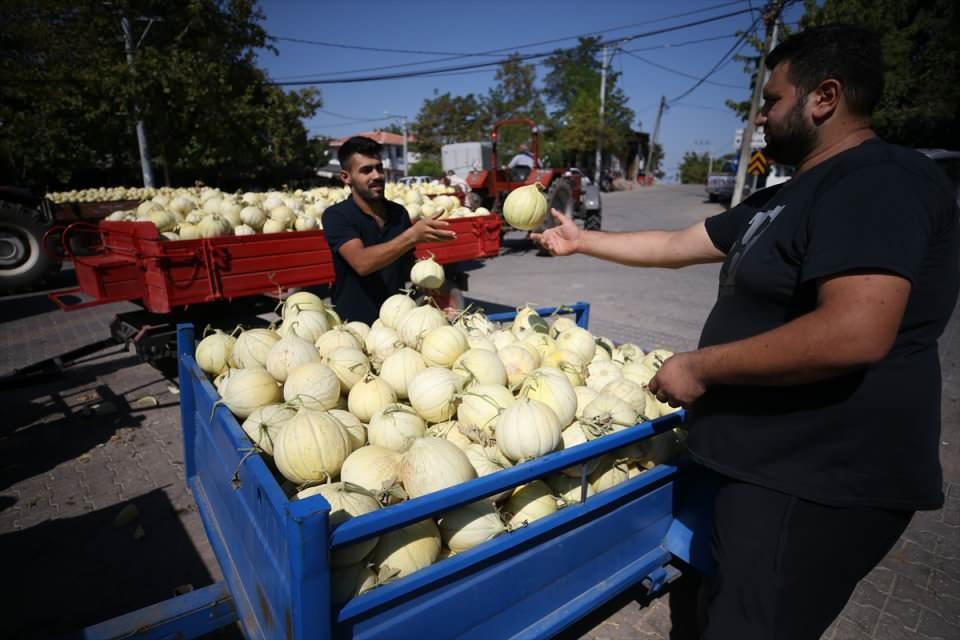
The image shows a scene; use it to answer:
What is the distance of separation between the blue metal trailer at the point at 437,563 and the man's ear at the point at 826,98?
131 cm

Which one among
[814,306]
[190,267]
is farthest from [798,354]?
[190,267]

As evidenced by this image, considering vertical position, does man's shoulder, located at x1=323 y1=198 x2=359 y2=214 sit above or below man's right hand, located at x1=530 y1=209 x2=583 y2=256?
above

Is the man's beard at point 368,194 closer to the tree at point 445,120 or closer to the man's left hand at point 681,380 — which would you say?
the man's left hand at point 681,380

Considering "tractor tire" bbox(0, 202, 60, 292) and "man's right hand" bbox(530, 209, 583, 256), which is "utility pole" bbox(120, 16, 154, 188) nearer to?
"tractor tire" bbox(0, 202, 60, 292)

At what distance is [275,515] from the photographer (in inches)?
57.2

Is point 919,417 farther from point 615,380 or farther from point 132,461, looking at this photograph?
point 132,461

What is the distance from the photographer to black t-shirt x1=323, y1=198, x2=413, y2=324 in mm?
3645

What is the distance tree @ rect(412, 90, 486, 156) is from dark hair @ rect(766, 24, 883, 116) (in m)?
51.7

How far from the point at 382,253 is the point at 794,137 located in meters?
2.41

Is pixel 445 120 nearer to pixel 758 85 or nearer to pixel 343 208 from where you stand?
pixel 758 85

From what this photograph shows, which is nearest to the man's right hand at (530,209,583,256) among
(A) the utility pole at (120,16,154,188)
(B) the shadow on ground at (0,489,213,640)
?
(B) the shadow on ground at (0,489,213,640)

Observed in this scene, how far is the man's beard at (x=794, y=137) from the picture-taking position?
5.15 feet

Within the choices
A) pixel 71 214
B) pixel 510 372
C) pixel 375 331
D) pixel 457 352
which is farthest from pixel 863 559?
pixel 71 214

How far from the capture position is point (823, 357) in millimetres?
1334
